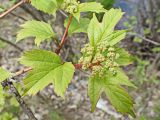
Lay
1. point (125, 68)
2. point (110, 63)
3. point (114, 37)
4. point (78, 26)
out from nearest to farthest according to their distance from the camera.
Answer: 1. point (110, 63)
2. point (114, 37)
3. point (78, 26)
4. point (125, 68)

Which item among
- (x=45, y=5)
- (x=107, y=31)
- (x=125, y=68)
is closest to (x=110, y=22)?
(x=107, y=31)

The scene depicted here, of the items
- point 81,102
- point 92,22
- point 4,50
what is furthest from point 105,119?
point 92,22

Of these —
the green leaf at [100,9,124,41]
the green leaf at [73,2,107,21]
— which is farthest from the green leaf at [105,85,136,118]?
the green leaf at [73,2,107,21]

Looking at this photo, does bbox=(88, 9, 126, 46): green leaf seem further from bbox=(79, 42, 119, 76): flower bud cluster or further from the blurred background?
the blurred background

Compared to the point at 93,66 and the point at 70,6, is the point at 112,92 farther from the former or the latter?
the point at 70,6

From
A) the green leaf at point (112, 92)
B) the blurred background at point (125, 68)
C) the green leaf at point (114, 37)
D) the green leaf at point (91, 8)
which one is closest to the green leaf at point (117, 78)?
the green leaf at point (112, 92)

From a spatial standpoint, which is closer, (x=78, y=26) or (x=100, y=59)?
(x=100, y=59)

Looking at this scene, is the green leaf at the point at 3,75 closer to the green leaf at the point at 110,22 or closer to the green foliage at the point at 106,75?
the green foliage at the point at 106,75

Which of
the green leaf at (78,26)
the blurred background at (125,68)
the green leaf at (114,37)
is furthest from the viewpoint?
the blurred background at (125,68)
